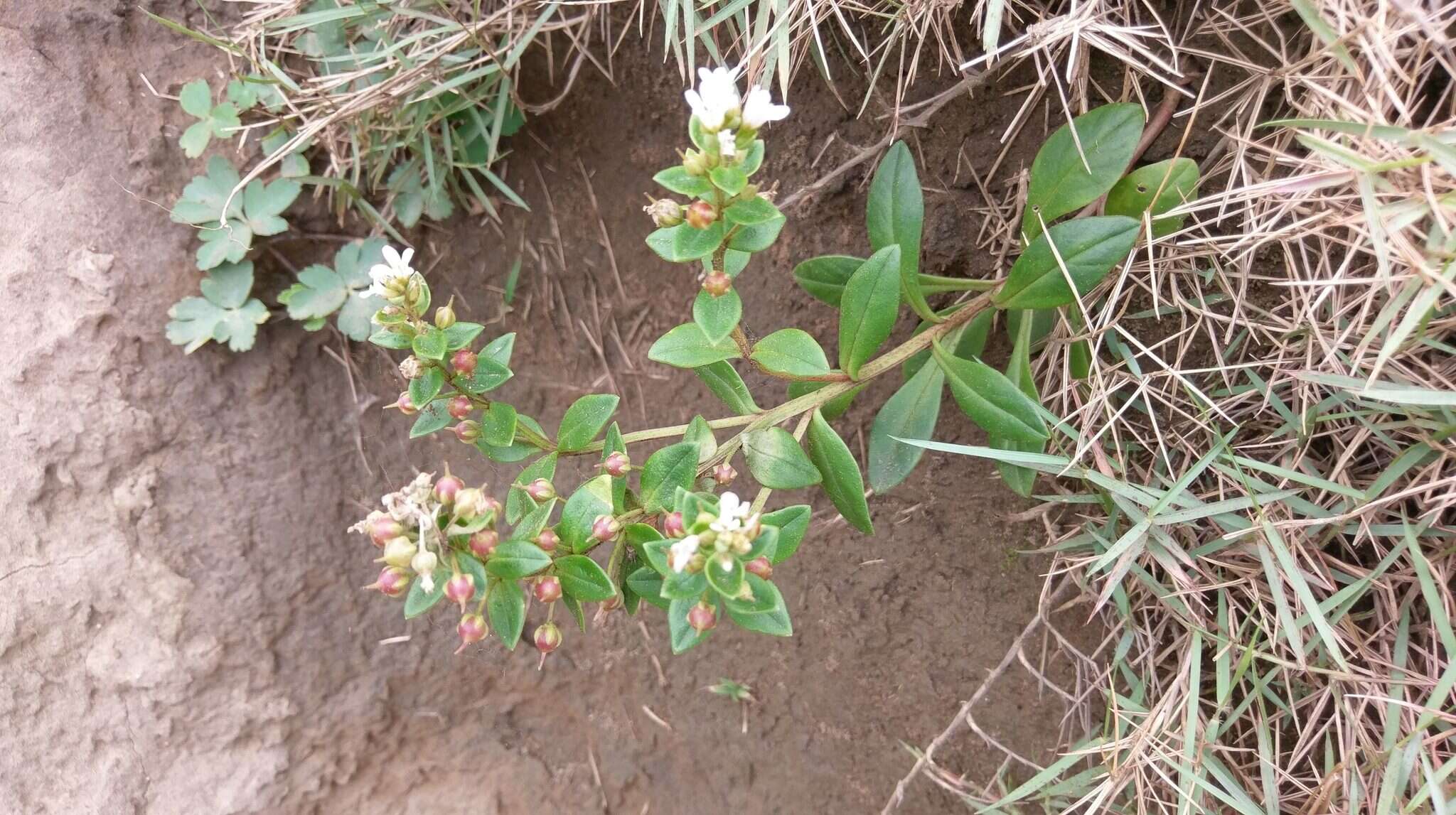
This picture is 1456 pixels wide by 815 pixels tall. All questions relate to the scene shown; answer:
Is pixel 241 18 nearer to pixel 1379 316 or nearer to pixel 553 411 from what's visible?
pixel 553 411

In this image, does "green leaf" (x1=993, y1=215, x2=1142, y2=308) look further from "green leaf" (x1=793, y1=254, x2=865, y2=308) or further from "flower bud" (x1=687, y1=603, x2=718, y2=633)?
"flower bud" (x1=687, y1=603, x2=718, y2=633)

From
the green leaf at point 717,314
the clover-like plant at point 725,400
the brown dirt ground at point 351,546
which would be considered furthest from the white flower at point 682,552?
the brown dirt ground at point 351,546

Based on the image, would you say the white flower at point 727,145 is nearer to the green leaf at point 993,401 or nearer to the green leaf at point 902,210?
the green leaf at point 902,210

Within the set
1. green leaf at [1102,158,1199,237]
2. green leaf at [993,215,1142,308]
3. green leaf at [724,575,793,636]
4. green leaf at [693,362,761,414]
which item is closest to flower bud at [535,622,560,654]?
green leaf at [724,575,793,636]

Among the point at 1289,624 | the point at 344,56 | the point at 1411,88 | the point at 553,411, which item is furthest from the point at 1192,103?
the point at 344,56

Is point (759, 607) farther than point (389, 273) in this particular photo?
No

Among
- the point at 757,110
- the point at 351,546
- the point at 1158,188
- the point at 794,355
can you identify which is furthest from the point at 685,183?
the point at 351,546

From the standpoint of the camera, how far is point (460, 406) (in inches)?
69.3

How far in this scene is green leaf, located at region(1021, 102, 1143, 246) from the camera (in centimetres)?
177

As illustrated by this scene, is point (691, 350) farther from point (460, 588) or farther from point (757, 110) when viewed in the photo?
point (460, 588)

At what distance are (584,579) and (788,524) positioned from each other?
1.33 feet

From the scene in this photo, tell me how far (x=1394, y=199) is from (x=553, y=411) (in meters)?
2.25

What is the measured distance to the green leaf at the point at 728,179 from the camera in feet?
4.53

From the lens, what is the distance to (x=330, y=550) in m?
2.92
